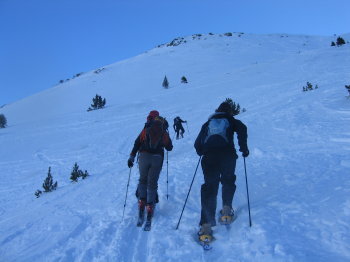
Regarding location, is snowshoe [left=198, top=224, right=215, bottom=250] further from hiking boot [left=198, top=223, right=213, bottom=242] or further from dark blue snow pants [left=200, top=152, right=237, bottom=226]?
dark blue snow pants [left=200, top=152, right=237, bottom=226]

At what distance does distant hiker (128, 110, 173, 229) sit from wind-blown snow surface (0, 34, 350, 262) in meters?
0.34

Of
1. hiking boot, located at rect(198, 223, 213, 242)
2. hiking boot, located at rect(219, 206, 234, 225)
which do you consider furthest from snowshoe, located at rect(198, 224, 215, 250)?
hiking boot, located at rect(219, 206, 234, 225)

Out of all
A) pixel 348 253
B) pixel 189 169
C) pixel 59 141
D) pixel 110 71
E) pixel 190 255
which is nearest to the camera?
pixel 348 253

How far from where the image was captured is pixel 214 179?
4.15 metres

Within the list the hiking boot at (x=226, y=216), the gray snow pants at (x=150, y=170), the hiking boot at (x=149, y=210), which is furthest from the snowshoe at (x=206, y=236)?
the gray snow pants at (x=150, y=170)

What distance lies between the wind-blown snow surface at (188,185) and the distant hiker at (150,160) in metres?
0.34

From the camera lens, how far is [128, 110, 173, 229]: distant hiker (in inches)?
186

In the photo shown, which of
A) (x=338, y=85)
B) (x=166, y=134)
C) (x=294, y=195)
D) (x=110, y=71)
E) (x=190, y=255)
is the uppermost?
(x=110, y=71)

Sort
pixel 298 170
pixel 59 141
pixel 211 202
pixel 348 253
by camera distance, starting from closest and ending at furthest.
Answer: pixel 348 253, pixel 211 202, pixel 298 170, pixel 59 141

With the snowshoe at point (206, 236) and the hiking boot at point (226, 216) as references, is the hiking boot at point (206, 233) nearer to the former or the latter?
the snowshoe at point (206, 236)

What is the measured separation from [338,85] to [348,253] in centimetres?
1010

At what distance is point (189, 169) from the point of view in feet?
24.1

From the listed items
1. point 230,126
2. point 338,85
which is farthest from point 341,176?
point 338,85

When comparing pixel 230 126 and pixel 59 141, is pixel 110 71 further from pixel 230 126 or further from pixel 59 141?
pixel 230 126
